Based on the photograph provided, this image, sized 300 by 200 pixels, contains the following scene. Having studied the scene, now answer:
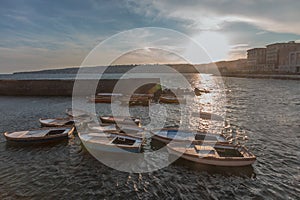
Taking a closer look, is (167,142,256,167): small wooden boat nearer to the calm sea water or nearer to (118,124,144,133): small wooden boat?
the calm sea water

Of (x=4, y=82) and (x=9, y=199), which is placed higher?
(x=4, y=82)

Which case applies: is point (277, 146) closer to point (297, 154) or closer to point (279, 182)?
point (297, 154)

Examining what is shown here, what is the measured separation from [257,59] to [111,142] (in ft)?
580

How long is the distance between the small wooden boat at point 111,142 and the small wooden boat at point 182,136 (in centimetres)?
188

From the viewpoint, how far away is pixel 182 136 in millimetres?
15672

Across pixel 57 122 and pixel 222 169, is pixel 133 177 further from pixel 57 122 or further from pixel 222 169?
pixel 57 122

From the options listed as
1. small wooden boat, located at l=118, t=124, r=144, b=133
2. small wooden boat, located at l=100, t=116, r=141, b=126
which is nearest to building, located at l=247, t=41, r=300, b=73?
small wooden boat, located at l=100, t=116, r=141, b=126

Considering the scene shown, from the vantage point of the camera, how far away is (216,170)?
12000mm

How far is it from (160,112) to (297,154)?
58.0 feet

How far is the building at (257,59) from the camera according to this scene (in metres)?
156

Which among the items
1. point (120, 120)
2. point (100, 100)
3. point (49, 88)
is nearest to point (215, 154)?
point (120, 120)

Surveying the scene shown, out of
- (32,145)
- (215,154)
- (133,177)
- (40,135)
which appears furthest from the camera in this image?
(40,135)

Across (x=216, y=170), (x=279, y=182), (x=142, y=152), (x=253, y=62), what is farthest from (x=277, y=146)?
(x=253, y=62)

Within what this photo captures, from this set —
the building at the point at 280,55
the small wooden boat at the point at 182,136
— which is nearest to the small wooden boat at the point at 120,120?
the small wooden boat at the point at 182,136
